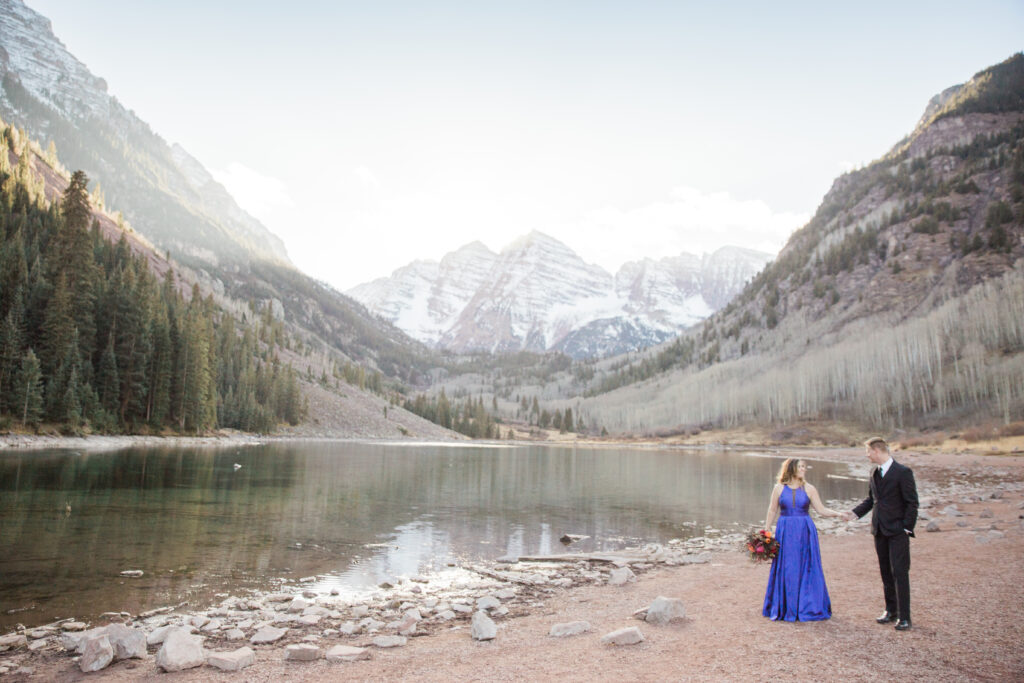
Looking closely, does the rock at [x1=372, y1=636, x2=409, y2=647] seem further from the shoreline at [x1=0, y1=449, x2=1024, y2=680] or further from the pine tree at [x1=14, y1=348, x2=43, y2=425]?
the pine tree at [x1=14, y1=348, x2=43, y2=425]

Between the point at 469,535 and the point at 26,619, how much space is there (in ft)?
50.1

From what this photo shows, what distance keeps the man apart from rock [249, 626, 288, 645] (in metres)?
10.8

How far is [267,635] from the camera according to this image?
34.8 feet

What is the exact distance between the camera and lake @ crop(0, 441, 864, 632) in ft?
49.0

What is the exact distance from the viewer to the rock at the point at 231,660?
8648 millimetres

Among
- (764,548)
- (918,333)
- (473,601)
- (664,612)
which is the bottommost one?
(473,601)

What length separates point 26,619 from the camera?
11.5 meters

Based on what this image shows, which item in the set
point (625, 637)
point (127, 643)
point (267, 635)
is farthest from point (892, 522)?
point (127, 643)

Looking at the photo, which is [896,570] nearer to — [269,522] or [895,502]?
[895,502]

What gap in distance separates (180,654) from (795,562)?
10.5 meters

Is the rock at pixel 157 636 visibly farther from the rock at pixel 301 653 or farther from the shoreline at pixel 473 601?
the rock at pixel 301 653

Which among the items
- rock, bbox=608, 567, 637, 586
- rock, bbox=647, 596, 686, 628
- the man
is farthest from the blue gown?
rock, bbox=608, 567, 637, 586

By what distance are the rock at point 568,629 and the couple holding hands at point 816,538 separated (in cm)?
346

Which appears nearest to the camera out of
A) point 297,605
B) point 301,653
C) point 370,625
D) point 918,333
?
point 301,653
